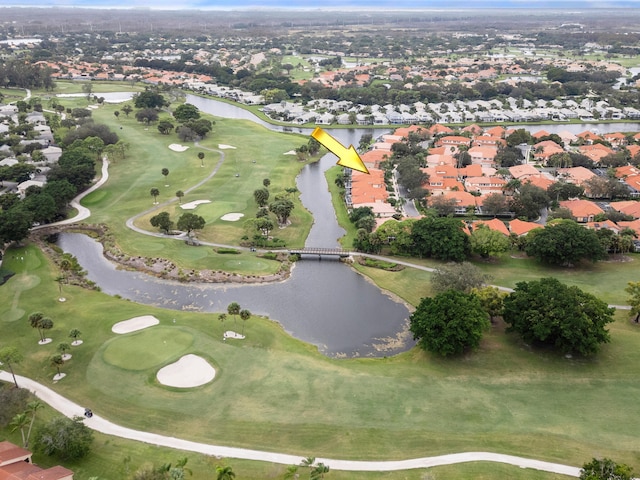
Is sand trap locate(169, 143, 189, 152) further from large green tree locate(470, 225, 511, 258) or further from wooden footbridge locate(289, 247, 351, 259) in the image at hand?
large green tree locate(470, 225, 511, 258)

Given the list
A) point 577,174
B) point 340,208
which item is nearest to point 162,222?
point 340,208

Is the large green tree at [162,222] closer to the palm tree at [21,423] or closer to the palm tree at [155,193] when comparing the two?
the palm tree at [155,193]

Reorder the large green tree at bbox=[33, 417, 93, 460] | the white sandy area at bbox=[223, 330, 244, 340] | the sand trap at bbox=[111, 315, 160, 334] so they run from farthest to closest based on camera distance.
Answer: the sand trap at bbox=[111, 315, 160, 334]
the white sandy area at bbox=[223, 330, 244, 340]
the large green tree at bbox=[33, 417, 93, 460]

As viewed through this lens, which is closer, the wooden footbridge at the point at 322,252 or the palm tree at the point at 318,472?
the palm tree at the point at 318,472

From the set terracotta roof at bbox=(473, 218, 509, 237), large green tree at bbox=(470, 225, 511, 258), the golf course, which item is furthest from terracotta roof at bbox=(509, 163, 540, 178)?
large green tree at bbox=(470, 225, 511, 258)

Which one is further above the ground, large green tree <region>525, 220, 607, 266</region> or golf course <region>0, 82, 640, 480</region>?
large green tree <region>525, 220, 607, 266</region>

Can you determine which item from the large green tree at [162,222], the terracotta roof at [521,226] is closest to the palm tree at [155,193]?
the large green tree at [162,222]

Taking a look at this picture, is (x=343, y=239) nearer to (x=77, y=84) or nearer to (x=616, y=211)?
(x=616, y=211)
